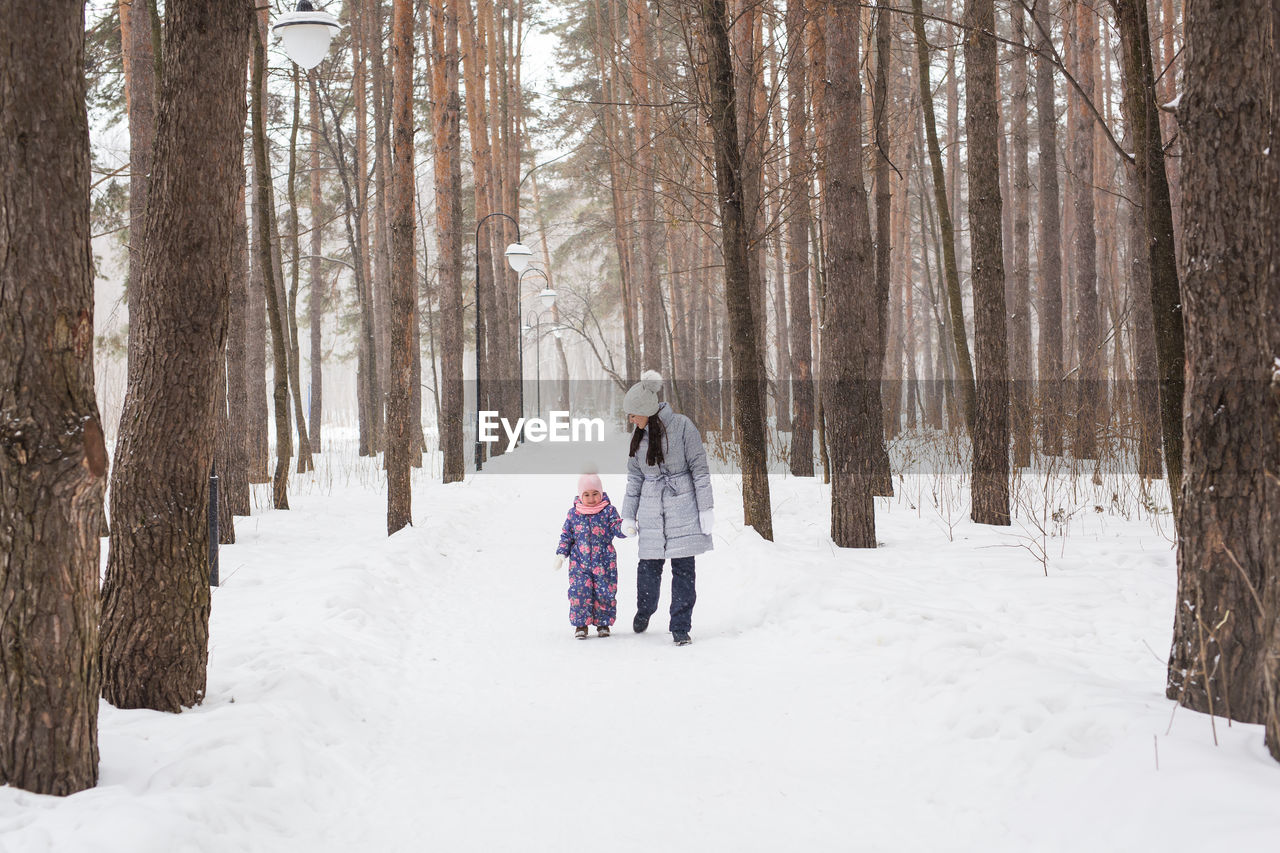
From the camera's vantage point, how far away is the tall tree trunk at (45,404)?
8.87 feet

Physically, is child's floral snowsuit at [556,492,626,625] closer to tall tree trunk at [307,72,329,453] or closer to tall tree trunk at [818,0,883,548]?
tall tree trunk at [818,0,883,548]

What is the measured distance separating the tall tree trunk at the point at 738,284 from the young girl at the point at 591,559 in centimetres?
227

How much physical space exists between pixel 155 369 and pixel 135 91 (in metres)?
5.83

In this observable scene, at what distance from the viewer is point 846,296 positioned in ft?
26.8

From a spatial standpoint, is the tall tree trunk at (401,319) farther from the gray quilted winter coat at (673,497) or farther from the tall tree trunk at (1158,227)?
the tall tree trunk at (1158,227)

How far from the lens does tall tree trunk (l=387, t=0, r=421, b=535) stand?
381 inches

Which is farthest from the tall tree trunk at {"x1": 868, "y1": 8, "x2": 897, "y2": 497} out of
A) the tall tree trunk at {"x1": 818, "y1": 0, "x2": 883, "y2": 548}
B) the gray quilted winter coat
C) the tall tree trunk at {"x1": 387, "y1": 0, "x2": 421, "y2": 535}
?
the tall tree trunk at {"x1": 387, "y1": 0, "x2": 421, "y2": 535}

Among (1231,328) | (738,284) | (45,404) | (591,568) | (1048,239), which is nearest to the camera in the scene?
(45,404)

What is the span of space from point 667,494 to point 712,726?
2.03 m

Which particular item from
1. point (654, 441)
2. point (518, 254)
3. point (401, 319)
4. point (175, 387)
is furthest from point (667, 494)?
point (518, 254)

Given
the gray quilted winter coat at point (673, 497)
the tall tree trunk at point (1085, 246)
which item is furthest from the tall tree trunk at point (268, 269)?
the tall tree trunk at point (1085, 246)

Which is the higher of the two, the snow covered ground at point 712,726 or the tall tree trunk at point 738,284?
the tall tree trunk at point 738,284

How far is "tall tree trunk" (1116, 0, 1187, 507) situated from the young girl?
137 inches

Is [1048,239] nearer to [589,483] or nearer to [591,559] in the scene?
[589,483]
